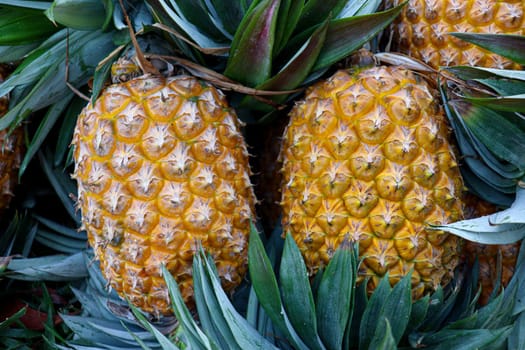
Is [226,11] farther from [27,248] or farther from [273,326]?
[27,248]

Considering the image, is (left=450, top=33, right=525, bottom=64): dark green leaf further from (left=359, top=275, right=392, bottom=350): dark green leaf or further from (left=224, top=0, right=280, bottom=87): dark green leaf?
(left=359, top=275, right=392, bottom=350): dark green leaf

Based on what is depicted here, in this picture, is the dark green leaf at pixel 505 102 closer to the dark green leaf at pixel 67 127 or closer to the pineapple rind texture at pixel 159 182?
the pineapple rind texture at pixel 159 182

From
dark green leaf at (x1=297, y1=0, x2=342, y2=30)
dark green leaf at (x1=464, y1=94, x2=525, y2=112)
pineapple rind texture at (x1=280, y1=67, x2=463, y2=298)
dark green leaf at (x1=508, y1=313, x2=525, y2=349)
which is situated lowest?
dark green leaf at (x1=508, y1=313, x2=525, y2=349)

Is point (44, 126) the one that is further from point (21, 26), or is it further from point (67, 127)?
point (21, 26)

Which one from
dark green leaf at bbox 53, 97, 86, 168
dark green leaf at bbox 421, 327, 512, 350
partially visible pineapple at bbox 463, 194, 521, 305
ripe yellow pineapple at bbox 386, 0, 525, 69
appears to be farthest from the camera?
dark green leaf at bbox 53, 97, 86, 168

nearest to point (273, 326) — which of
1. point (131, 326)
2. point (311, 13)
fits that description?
point (131, 326)

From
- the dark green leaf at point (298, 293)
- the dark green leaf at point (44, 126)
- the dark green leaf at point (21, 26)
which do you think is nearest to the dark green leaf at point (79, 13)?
the dark green leaf at point (21, 26)

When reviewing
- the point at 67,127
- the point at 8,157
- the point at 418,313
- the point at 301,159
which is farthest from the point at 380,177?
the point at 8,157

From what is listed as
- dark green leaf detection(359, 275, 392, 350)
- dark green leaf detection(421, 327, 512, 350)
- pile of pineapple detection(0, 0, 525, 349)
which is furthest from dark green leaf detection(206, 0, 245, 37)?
dark green leaf detection(421, 327, 512, 350)
